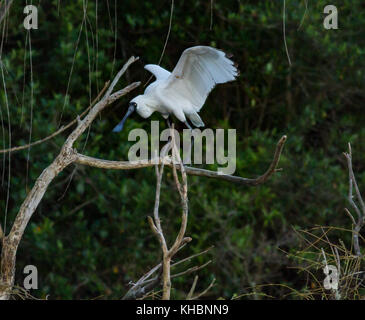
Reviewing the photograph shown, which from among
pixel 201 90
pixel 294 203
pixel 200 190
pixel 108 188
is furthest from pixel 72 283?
pixel 201 90

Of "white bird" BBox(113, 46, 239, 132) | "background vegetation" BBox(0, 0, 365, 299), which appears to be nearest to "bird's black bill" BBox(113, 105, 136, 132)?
"white bird" BBox(113, 46, 239, 132)

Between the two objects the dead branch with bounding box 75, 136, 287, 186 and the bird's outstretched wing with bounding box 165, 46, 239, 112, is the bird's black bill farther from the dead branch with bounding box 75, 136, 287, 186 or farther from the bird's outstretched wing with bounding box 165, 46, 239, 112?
the dead branch with bounding box 75, 136, 287, 186

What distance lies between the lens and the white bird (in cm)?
274

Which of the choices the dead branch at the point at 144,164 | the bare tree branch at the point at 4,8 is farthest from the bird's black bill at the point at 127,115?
the bare tree branch at the point at 4,8

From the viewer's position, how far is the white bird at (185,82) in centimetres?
274

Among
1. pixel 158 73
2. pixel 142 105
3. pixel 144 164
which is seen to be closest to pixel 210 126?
pixel 158 73

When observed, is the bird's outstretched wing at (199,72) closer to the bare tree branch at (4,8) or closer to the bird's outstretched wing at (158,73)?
the bird's outstretched wing at (158,73)

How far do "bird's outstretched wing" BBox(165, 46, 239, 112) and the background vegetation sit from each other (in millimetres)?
1443

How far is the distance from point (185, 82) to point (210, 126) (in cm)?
174

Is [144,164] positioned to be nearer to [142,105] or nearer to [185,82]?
[142,105]

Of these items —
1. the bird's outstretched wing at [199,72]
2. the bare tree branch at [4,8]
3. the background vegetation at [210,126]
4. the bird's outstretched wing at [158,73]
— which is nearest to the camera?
the bare tree branch at [4,8]

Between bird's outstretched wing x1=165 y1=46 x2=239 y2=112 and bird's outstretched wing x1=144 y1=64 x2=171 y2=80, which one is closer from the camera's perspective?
bird's outstretched wing x1=165 y1=46 x2=239 y2=112

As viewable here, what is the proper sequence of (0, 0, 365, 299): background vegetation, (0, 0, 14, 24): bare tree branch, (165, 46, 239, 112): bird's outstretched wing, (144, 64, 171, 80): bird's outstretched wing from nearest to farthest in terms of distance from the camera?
1. (0, 0, 14, 24): bare tree branch
2. (165, 46, 239, 112): bird's outstretched wing
3. (144, 64, 171, 80): bird's outstretched wing
4. (0, 0, 365, 299): background vegetation

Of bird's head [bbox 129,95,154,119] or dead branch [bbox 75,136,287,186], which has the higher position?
bird's head [bbox 129,95,154,119]
